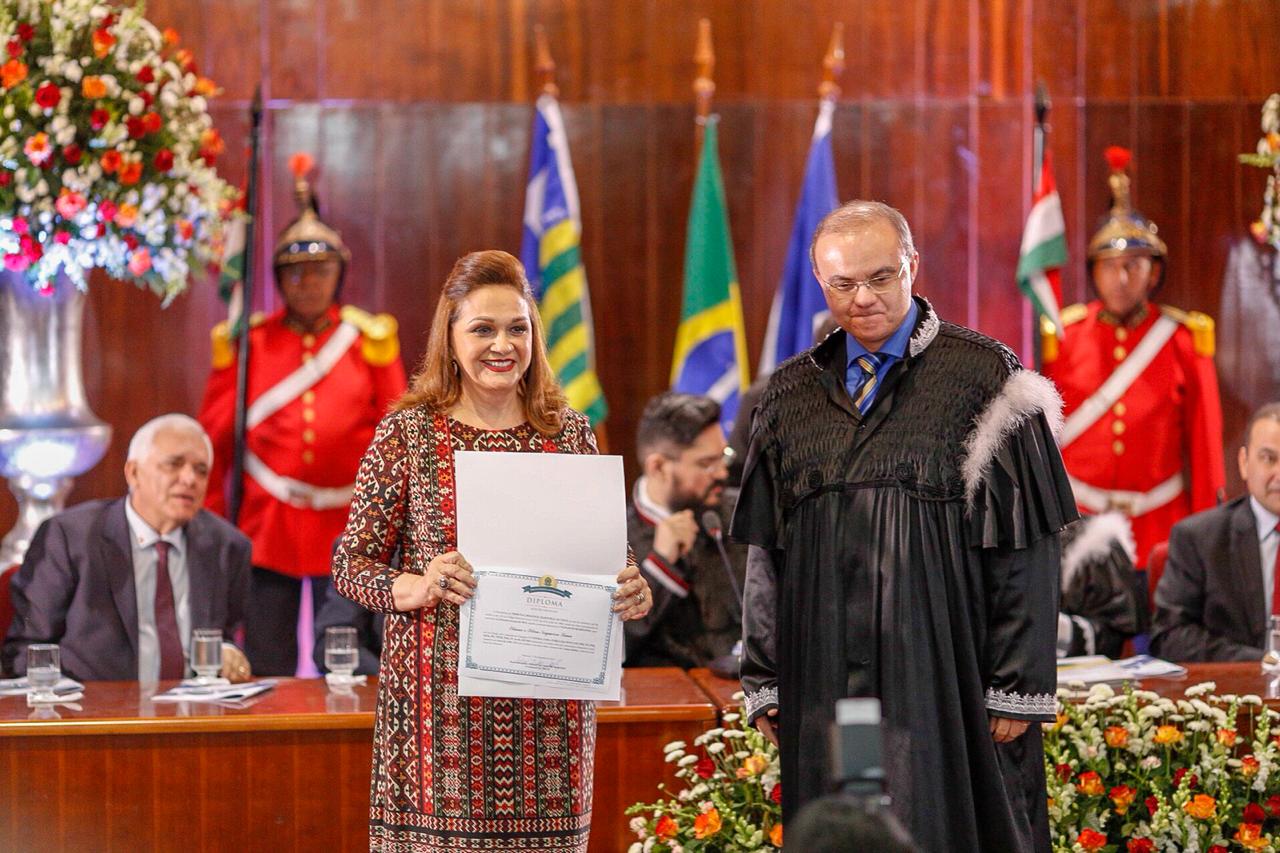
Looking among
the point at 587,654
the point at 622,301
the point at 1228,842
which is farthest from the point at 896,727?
the point at 622,301

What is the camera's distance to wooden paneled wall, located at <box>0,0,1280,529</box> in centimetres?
586

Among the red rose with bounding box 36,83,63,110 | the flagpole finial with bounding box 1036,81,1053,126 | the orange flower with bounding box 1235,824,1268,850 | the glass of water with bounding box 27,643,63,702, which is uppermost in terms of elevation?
the flagpole finial with bounding box 1036,81,1053,126

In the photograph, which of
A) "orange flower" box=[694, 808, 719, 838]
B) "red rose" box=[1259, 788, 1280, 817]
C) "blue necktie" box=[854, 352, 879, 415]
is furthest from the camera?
"red rose" box=[1259, 788, 1280, 817]

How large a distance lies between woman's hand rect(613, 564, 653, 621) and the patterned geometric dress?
0.19m

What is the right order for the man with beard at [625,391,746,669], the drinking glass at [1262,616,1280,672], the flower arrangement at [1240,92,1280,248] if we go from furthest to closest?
the flower arrangement at [1240,92,1280,248] → the man with beard at [625,391,746,669] → the drinking glass at [1262,616,1280,672]

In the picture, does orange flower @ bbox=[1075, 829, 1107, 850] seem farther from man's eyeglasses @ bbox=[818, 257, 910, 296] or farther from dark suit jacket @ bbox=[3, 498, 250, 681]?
dark suit jacket @ bbox=[3, 498, 250, 681]

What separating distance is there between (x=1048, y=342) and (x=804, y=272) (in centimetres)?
94

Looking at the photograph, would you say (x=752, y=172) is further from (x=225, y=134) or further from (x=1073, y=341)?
(x=225, y=134)

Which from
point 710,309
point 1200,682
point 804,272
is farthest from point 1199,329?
point 1200,682

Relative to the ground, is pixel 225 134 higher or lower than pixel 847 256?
higher

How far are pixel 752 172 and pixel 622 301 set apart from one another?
708mm

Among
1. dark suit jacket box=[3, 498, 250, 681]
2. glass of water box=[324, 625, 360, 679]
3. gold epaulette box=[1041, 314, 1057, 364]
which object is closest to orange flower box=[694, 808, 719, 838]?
glass of water box=[324, 625, 360, 679]

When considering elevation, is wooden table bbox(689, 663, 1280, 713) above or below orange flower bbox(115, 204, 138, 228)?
below

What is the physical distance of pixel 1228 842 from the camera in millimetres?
3080
